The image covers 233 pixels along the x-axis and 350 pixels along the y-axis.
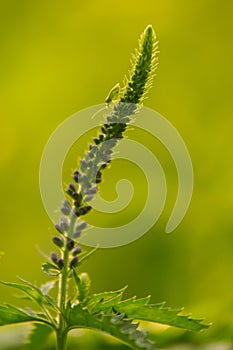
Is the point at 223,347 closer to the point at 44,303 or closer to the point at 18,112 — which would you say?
the point at 44,303

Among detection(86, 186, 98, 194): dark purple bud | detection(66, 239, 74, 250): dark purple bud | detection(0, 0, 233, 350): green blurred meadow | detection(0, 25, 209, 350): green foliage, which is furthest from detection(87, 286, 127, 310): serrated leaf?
detection(0, 0, 233, 350): green blurred meadow

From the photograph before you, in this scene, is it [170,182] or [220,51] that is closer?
[170,182]

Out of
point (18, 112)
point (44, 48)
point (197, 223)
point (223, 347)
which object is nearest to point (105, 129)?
point (223, 347)

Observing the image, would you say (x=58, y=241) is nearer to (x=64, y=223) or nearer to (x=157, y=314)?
(x=64, y=223)

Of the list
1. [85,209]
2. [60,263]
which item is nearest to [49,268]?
[60,263]

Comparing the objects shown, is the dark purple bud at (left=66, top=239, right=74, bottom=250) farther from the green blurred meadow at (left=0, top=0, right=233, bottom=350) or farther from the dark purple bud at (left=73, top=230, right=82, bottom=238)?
the green blurred meadow at (left=0, top=0, right=233, bottom=350)

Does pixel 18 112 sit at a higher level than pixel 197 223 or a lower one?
higher

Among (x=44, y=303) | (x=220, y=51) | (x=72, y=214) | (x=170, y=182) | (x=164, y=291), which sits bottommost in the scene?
(x=44, y=303)

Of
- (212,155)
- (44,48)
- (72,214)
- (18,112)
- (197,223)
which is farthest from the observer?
(44,48)
